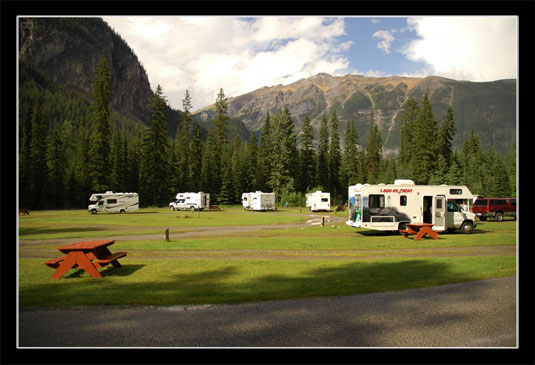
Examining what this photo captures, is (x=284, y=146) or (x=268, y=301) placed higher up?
(x=284, y=146)

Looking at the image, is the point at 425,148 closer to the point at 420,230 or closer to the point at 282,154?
the point at 282,154

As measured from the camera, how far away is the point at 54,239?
1698 cm

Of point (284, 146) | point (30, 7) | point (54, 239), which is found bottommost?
point (54, 239)

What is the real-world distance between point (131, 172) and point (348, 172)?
48.0 m

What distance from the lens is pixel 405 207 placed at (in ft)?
64.0

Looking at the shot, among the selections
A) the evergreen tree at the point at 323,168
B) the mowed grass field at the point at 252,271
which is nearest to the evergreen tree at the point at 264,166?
the evergreen tree at the point at 323,168

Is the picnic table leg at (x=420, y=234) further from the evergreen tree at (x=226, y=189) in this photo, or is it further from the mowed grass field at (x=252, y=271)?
the evergreen tree at (x=226, y=189)

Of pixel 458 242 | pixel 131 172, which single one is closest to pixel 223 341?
pixel 458 242

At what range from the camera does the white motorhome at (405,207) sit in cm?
1914

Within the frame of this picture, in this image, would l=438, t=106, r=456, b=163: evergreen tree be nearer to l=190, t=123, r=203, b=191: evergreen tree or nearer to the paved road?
l=190, t=123, r=203, b=191: evergreen tree

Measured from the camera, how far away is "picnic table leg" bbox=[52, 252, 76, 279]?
862 cm

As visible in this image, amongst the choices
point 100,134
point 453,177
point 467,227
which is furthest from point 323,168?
point 467,227

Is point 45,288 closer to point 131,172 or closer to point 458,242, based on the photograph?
point 458,242

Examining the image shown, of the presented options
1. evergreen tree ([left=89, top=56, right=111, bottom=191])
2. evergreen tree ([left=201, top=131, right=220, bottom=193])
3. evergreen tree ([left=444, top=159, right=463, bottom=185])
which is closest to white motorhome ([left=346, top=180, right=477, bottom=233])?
evergreen tree ([left=444, top=159, right=463, bottom=185])
